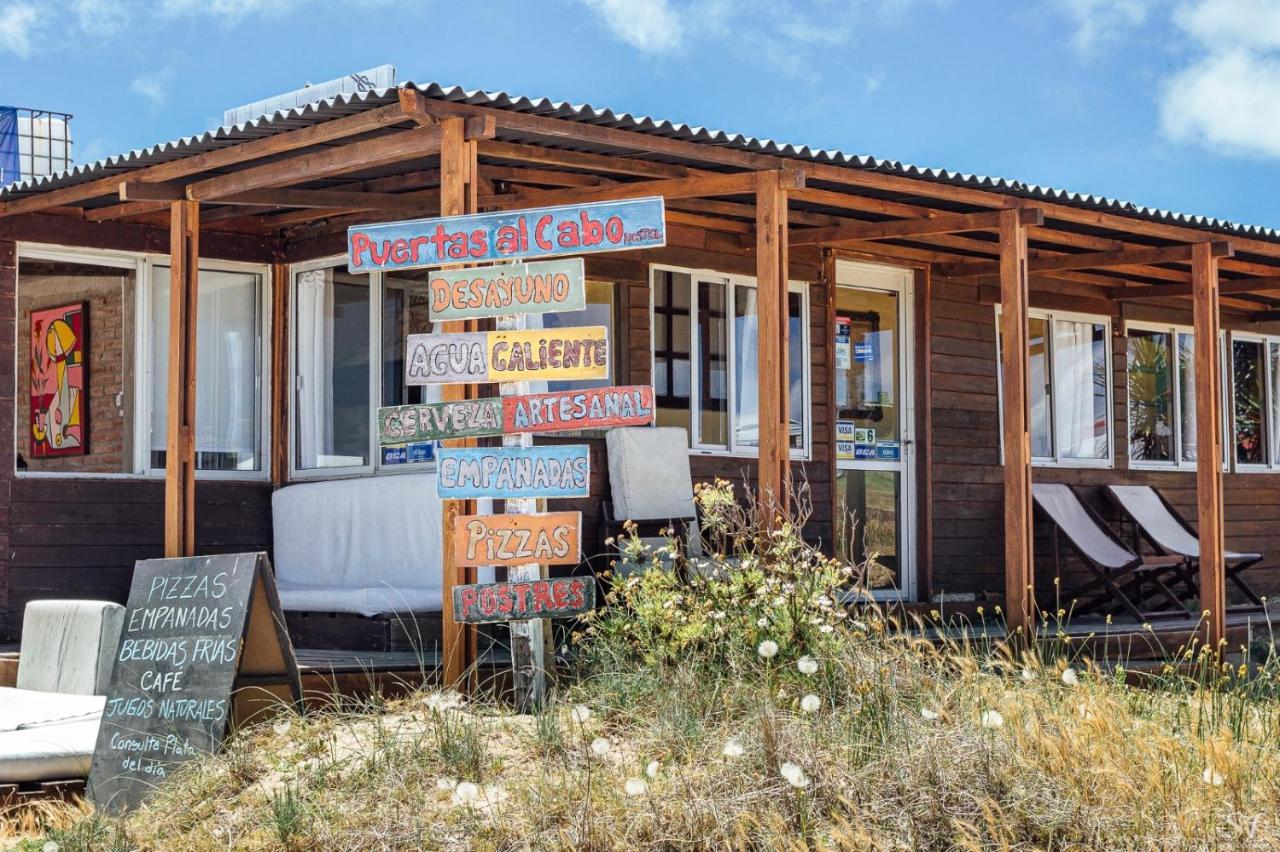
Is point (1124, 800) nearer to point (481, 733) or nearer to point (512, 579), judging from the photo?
point (481, 733)

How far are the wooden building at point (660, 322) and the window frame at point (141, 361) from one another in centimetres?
2

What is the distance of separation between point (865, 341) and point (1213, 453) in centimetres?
252

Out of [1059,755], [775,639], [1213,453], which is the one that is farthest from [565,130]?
[1213,453]

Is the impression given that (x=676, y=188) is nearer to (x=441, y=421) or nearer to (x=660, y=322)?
(x=660, y=322)

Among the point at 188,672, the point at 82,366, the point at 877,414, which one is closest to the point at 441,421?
the point at 188,672

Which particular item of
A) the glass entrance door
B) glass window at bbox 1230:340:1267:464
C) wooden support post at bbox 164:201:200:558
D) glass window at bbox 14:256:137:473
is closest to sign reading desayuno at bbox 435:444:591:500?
wooden support post at bbox 164:201:200:558

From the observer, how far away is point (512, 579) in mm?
6891

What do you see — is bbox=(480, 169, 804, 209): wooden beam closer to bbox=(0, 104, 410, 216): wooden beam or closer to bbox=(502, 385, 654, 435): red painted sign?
bbox=(0, 104, 410, 216): wooden beam

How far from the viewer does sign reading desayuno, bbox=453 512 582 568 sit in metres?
6.60

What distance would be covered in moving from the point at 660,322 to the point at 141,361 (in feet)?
10.8

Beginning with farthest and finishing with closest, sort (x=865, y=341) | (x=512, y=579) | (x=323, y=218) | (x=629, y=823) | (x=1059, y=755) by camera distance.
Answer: (x=865, y=341)
(x=323, y=218)
(x=512, y=579)
(x=1059, y=755)
(x=629, y=823)

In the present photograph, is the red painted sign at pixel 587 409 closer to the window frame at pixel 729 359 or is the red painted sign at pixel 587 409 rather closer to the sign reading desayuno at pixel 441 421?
the sign reading desayuno at pixel 441 421

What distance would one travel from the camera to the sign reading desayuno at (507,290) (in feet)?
21.8

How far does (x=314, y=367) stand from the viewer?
33.8 ft
